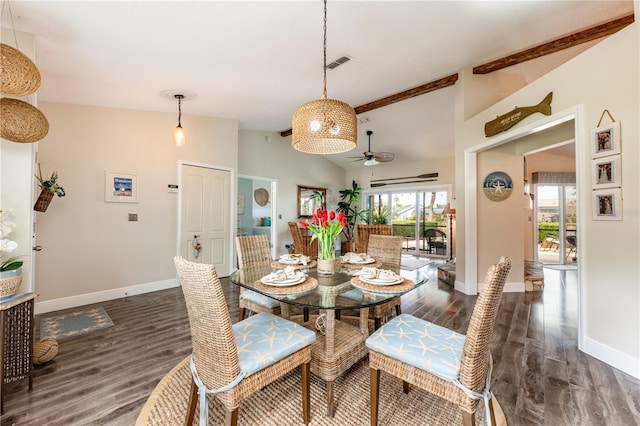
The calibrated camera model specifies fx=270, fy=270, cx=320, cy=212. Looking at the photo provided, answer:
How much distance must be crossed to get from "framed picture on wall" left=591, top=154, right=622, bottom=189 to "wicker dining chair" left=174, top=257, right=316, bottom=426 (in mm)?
2735

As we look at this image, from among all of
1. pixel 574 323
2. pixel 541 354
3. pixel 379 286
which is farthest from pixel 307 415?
pixel 574 323

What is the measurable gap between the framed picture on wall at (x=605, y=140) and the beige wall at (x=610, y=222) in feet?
0.14

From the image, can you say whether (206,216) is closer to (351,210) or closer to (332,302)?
(332,302)

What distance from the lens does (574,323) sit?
2943 millimetres

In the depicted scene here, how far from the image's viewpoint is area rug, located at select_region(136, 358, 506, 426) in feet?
5.13

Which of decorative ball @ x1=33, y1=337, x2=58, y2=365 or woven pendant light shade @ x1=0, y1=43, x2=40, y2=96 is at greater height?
woven pendant light shade @ x1=0, y1=43, x2=40, y2=96

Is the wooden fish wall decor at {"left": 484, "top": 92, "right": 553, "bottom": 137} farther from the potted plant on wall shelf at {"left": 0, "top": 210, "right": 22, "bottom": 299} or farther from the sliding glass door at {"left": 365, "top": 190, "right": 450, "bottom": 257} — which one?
the potted plant on wall shelf at {"left": 0, "top": 210, "right": 22, "bottom": 299}

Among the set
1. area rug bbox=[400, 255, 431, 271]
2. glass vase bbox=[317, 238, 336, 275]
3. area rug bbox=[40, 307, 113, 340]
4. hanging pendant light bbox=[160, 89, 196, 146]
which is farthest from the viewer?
area rug bbox=[400, 255, 431, 271]

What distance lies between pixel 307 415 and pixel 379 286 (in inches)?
32.9

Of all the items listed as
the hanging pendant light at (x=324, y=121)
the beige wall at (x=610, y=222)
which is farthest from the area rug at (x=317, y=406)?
the hanging pendant light at (x=324, y=121)

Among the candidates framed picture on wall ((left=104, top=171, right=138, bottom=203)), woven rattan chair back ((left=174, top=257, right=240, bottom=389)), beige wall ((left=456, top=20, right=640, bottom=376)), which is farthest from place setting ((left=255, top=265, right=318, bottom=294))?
framed picture on wall ((left=104, top=171, right=138, bottom=203))

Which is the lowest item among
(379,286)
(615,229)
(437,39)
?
(379,286)

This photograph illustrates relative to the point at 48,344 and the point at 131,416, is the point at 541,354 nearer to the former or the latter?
the point at 131,416

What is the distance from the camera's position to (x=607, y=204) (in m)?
2.25
